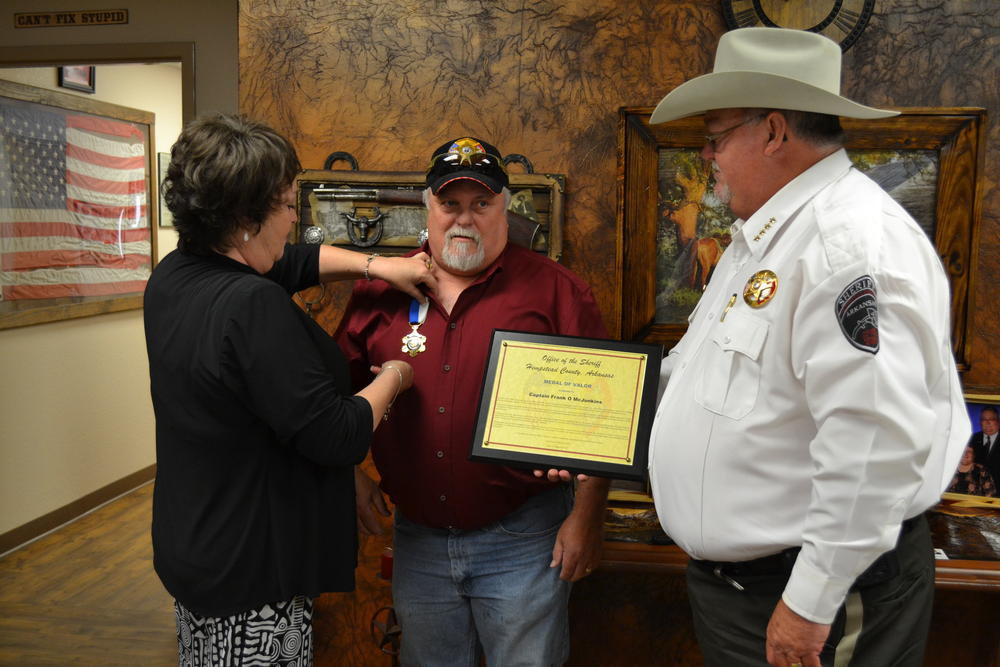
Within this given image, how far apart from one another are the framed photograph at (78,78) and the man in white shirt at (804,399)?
14.0 feet

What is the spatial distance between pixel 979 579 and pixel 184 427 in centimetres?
209

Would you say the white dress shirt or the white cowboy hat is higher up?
the white cowboy hat

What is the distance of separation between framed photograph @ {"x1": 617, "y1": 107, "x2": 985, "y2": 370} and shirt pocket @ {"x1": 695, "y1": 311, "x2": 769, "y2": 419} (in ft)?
3.59

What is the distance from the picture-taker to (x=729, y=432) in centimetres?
148

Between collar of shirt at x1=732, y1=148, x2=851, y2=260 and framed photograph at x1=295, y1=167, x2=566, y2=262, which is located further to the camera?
framed photograph at x1=295, y1=167, x2=566, y2=262

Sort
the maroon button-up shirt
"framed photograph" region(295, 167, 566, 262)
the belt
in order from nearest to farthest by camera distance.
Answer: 1. the belt
2. the maroon button-up shirt
3. "framed photograph" region(295, 167, 566, 262)

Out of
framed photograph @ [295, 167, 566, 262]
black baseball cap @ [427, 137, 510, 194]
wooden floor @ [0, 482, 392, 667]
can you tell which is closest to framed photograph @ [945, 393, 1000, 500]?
framed photograph @ [295, 167, 566, 262]

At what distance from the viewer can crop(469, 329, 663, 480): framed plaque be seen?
1814 mm

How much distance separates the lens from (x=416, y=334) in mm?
2049

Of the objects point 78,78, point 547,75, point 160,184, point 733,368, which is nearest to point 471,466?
point 733,368

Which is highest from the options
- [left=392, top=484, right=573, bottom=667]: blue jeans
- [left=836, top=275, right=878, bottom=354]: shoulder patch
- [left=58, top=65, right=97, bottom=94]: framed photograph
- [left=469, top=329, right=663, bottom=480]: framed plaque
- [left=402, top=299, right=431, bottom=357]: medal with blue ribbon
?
[left=58, top=65, right=97, bottom=94]: framed photograph

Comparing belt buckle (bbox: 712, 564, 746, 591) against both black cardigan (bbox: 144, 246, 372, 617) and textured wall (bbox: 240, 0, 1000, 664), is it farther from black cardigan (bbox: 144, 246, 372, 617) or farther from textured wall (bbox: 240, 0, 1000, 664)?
textured wall (bbox: 240, 0, 1000, 664)

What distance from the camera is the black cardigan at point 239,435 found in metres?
1.50

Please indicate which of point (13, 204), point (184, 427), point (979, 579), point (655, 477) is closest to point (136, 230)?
point (13, 204)
